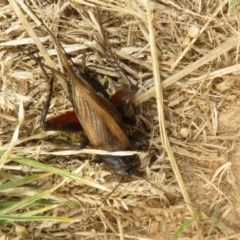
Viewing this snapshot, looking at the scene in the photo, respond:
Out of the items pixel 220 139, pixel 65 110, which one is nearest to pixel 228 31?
pixel 220 139

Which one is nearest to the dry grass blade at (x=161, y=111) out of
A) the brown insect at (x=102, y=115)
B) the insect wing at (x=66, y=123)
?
the brown insect at (x=102, y=115)

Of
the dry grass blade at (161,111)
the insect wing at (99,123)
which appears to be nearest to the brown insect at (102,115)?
the insect wing at (99,123)

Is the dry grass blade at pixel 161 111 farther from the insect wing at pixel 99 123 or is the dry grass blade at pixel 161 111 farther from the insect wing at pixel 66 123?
the insect wing at pixel 66 123

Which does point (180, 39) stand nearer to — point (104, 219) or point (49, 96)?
point (49, 96)

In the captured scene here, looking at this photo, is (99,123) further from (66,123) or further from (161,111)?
(161,111)

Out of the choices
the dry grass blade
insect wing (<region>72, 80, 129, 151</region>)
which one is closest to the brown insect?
insect wing (<region>72, 80, 129, 151</region>)

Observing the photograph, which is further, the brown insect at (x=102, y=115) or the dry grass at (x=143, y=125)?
the dry grass at (x=143, y=125)

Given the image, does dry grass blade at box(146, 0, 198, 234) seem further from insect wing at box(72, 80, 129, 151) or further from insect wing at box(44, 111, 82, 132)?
insect wing at box(44, 111, 82, 132)

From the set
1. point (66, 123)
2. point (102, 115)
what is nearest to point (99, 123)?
point (102, 115)
